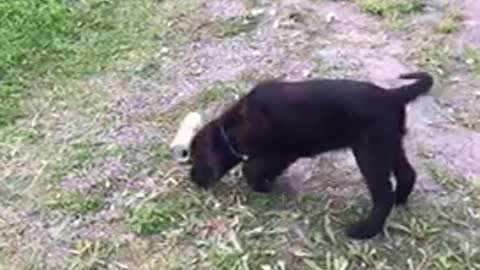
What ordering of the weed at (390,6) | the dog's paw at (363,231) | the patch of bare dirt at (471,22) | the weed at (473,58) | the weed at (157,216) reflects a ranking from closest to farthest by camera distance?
the dog's paw at (363,231) < the weed at (157,216) < the weed at (473,58) < the patch of bare dirt at (471,22) < the weed at (390,6)

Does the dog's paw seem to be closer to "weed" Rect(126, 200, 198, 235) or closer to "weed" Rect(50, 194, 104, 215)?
"weed" Rect(126, 200, 198, 235)

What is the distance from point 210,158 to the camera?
143 inches

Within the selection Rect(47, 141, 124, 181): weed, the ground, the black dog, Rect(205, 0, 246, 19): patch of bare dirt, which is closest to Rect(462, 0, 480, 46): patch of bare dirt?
the ground

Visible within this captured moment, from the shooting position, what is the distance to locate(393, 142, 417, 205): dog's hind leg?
3441mm

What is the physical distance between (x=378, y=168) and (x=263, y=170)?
1.40 feet

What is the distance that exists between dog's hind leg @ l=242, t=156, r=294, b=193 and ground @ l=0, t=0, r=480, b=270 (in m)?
0.04

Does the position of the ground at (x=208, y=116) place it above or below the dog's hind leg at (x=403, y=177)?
below

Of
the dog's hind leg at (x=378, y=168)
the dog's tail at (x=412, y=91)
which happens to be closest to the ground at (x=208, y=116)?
the dog's hind leg at (x=378, y=168)

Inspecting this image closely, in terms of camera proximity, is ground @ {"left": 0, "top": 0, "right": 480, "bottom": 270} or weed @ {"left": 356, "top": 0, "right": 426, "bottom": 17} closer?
ground @ {"left": 0, "top": 0, "right": 480, "bottom": 270}

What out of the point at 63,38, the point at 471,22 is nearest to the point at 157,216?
the point at 63,38

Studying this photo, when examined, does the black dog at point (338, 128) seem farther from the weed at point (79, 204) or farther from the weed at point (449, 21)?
the weed at point (449, 21)

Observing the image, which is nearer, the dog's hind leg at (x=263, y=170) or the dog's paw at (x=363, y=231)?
the dog's paw at (x=363, y=231)

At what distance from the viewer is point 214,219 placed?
3551 mm

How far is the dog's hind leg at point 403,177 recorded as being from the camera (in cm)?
344
